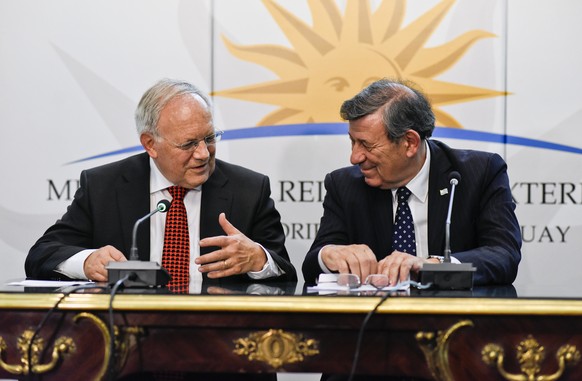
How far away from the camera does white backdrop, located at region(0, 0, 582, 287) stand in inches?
161

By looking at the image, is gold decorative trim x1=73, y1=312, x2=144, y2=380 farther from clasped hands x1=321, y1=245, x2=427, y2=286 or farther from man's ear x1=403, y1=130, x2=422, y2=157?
man's ear x1=403, y1=130, x2=422, y2=157

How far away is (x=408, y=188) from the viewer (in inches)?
132

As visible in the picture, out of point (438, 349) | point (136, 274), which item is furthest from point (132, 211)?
point (438, 349)

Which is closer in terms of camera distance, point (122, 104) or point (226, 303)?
point (226, 303)

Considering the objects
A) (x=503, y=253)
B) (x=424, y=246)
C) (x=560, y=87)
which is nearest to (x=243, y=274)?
(x=424, y=246)

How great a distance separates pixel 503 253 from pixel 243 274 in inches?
36.1

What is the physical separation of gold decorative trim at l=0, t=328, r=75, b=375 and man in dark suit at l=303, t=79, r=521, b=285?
1.13 meters

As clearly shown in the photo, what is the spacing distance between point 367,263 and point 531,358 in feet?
2.51

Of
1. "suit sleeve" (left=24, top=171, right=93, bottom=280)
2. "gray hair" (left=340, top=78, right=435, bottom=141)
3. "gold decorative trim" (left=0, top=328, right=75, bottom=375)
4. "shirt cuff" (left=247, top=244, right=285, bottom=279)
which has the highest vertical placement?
"gray hair" (left=340, top=78, right=435, bottom=141)

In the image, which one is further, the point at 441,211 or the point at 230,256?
the point at 441,211

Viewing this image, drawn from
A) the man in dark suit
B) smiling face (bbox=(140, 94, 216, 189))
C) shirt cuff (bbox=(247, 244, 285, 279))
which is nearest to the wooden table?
shirt cuff (bbox=(247, 244, 285, 279))

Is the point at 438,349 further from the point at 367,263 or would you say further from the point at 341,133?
the point at 341,133

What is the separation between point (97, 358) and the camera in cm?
226

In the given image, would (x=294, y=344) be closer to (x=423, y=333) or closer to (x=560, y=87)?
(x=423, y=333)
